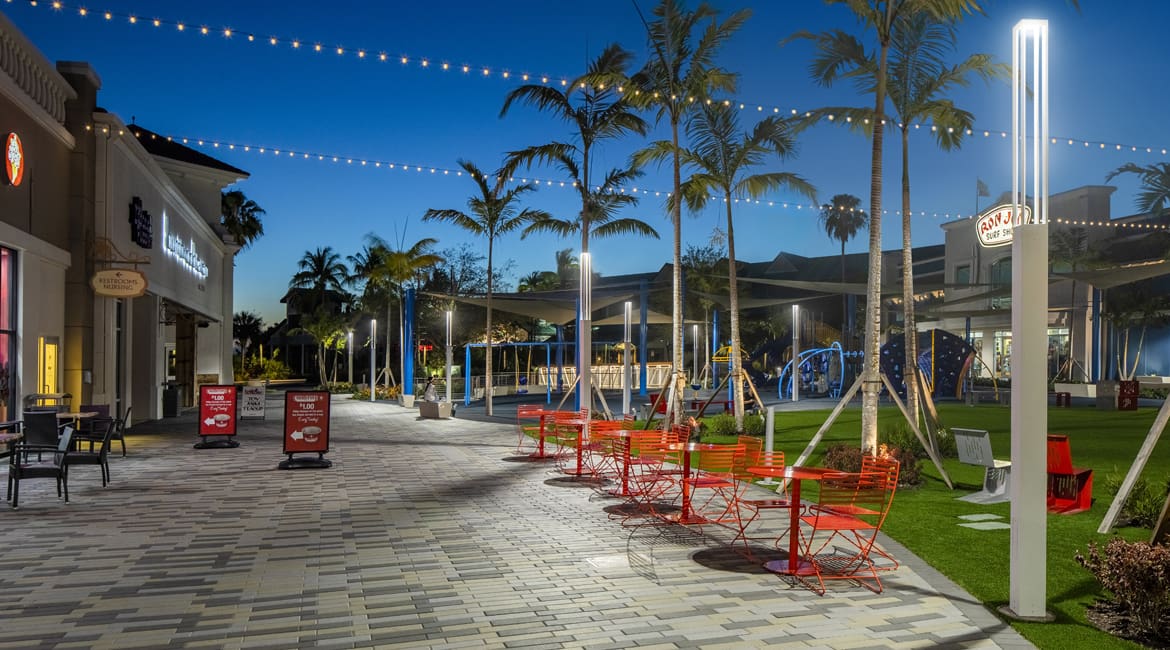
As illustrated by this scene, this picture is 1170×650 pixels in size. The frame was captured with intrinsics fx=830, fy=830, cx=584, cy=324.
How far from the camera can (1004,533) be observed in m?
7.64

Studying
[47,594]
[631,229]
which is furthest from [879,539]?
[631,229]

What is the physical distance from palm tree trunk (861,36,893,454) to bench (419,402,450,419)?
1450 centimetres

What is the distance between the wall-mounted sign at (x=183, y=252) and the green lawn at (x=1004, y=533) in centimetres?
1765

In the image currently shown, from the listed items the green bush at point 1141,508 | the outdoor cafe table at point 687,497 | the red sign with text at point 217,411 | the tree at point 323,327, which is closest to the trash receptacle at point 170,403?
the red sign with text at point 217,411

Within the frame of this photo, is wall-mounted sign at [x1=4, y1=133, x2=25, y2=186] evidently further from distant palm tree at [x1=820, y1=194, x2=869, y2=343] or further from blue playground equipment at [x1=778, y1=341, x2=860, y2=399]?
distant palm tree at [x1=820, y1=194, x2=869, y2=343]

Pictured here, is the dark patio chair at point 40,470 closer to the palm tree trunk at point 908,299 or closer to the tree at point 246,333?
the palm tree trunk at point 908,299

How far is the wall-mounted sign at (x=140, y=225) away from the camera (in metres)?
19.0

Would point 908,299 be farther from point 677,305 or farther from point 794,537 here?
point 794,537

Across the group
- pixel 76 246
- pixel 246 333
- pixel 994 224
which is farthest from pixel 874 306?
pixel 246 333

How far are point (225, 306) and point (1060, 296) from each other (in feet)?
118

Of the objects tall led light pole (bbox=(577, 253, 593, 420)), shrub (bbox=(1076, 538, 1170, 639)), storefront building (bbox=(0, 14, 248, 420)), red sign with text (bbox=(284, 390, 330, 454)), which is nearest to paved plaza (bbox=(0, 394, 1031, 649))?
shrub (bbox=(1076, 538, 1170, 639))

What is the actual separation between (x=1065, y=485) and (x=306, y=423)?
995 centimetres

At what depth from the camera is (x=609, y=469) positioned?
39.6 feet

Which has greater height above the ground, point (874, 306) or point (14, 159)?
point (14, 159)
